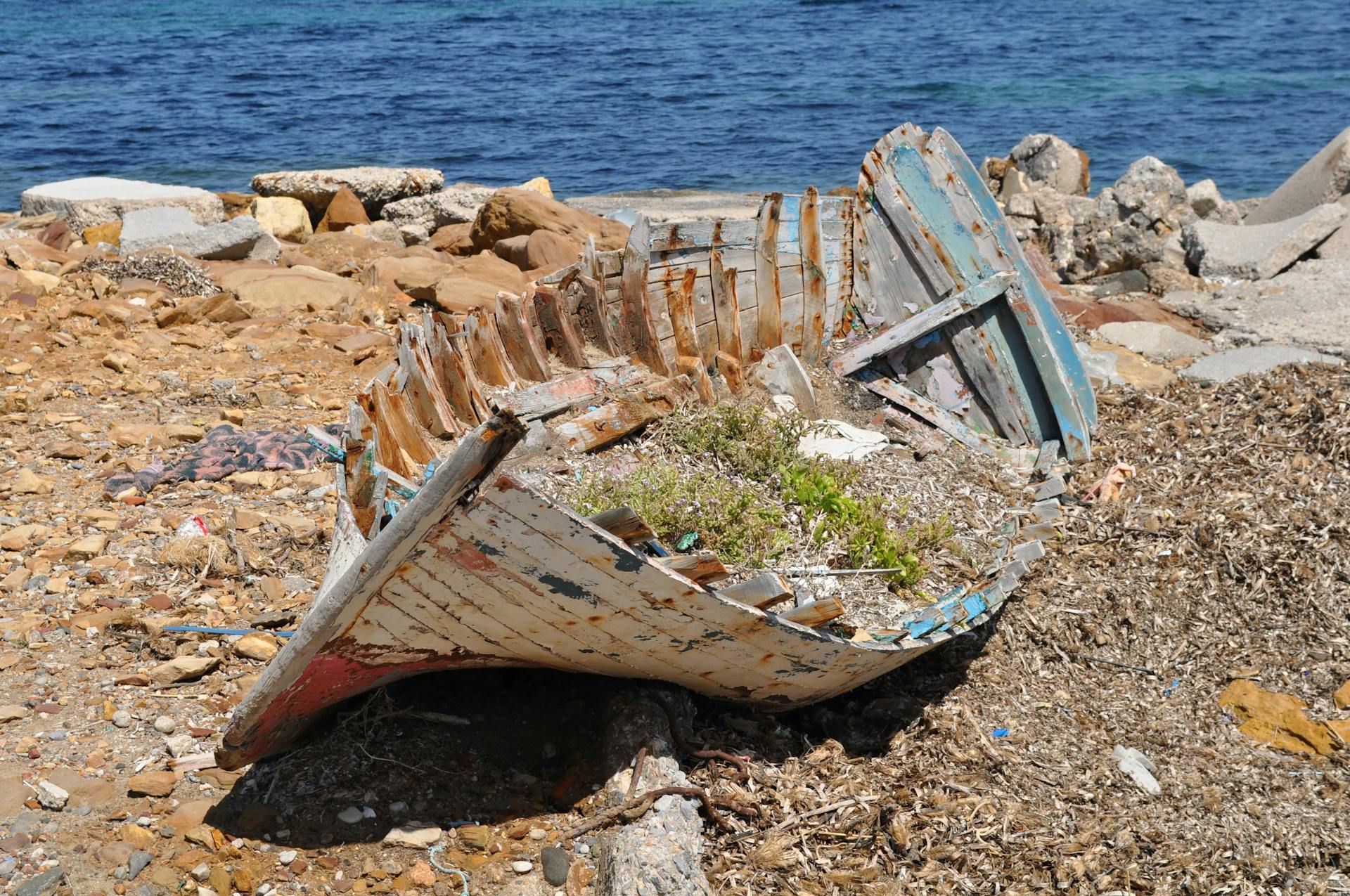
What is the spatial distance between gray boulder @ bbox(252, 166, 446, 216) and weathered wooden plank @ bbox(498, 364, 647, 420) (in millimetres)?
9808

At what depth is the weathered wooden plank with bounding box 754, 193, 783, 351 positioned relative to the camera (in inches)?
251

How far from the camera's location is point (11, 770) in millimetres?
3764

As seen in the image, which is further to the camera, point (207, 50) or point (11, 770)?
point (207, 50)

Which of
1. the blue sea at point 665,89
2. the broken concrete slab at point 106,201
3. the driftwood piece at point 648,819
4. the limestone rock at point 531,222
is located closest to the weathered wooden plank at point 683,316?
the driftwood piece at point 648,819

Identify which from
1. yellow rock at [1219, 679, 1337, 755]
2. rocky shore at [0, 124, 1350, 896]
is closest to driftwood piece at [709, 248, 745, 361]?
rocky shore at [0, 124, 1350, 896]

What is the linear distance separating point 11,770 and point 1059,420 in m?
5.01

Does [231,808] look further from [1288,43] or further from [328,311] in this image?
[1288,43]

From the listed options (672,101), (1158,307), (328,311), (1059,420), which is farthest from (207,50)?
(1059,420)

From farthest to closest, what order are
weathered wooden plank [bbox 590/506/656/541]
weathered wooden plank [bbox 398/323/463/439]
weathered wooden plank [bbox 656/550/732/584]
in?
weathered wooden plank [bbox 398/323/463/439] → weathered wooden plank [bbox 656/550/732/584] → weathered wooden plank [bbox 590/506/656/541]

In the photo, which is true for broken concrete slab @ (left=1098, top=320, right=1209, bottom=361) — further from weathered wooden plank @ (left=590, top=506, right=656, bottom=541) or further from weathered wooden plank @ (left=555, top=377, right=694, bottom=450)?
weathered wooden plank @ (left=590, top=506, right=656, bottom=541)

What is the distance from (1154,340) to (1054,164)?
805cm

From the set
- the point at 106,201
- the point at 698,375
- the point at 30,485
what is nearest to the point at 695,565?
the point at 698,375

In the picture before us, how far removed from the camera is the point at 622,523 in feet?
10.8

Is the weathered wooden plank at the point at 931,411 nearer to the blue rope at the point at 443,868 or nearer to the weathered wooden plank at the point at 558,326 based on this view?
the weathered wooden plank at the point at 558,326
